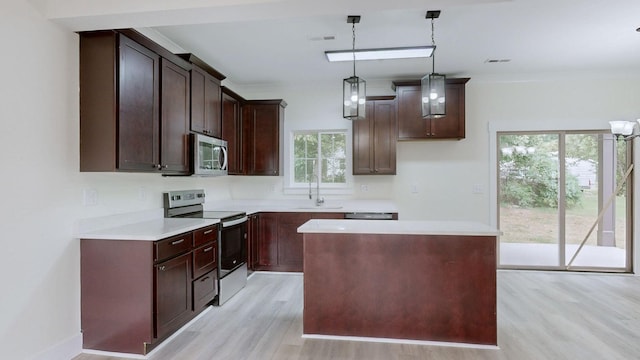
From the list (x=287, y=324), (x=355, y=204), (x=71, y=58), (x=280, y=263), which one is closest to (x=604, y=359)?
(x=287, y=324)

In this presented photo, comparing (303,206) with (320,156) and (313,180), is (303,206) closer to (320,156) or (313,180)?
(313,180)

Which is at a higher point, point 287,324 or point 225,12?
point 225,12

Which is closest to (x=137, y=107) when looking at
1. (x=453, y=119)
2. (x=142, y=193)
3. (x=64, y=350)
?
(x=142, y=193)

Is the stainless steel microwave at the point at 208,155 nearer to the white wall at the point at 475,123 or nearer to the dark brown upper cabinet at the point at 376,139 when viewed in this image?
the white wall at the point at 475,123

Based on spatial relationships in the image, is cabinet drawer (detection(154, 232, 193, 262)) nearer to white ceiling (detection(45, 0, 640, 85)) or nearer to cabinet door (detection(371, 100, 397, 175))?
white ceiling (detection(45, 0, 640, 85))

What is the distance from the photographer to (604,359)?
2404 millimetres

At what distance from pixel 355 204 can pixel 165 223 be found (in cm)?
250

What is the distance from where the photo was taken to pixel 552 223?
4719 mm

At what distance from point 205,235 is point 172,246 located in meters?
0.51

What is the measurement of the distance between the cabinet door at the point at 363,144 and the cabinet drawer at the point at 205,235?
2.15m

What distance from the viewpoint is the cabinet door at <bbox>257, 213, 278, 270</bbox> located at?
4.55 metres

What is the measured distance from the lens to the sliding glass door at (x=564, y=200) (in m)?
4.61

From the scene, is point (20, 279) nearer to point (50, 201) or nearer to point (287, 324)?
point (50, 201)

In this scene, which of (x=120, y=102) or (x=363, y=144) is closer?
(x=120, y=102)
